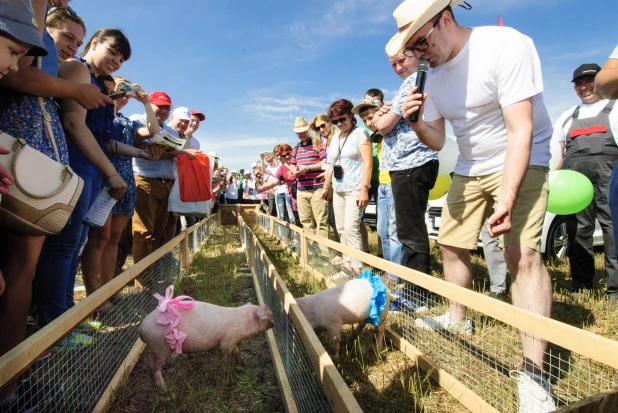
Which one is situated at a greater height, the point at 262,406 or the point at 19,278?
the point at 19,278

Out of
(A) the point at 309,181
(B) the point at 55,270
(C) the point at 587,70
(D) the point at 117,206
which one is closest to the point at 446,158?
(C) the point at 587,70

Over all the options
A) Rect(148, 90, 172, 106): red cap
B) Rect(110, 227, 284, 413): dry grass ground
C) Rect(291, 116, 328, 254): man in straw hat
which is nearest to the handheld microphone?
Rect(110, 227, 284, 413): dry grass ground

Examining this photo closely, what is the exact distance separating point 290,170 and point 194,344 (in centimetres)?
423

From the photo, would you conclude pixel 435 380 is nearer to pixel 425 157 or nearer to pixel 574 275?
pixel 425 157

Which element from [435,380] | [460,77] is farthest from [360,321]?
[460,77]

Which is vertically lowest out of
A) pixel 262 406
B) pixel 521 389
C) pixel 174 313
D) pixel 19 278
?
pixel 262 406

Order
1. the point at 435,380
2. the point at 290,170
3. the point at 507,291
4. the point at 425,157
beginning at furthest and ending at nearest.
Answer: the point at 290,170 < the point at 507,291 < the point at 425,157 < the point at 435,380

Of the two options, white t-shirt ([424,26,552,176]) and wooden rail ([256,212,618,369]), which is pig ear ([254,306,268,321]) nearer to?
wooden rail ([256,212,618,369])

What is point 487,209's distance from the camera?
193cm

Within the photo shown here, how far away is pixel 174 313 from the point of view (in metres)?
1.79

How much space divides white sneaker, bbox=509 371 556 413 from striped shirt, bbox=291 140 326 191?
358 cm

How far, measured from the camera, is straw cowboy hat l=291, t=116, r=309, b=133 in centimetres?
551

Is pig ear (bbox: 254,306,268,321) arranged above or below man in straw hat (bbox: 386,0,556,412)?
below

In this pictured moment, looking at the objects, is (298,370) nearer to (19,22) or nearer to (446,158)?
(19,22)
